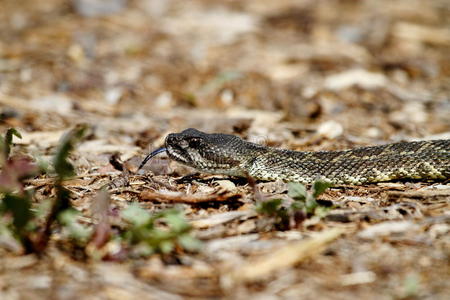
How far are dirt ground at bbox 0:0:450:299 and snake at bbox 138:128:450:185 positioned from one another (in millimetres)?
167

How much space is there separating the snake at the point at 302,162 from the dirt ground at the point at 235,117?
0.17 m

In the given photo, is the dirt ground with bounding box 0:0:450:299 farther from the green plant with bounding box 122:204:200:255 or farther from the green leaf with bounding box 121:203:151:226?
the green leaf with bounding box 121:203:151:226

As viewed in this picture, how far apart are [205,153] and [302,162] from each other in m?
1.10

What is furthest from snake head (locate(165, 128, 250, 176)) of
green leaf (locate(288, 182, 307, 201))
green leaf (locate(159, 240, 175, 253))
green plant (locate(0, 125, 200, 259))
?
green leaf (locate(159, 240, 175, 253))

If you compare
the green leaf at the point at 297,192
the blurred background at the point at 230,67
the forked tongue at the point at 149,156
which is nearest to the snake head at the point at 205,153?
the forked tongue at the point at 149,156

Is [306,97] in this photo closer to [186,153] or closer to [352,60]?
[352,60]

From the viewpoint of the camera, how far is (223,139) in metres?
6.20

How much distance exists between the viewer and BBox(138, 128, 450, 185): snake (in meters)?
5.98

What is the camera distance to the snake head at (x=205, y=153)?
6004 mm

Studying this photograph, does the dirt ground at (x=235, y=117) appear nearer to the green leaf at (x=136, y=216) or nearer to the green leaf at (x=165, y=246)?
the green leaf at (x=165, y=246)

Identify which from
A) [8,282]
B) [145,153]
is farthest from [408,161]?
[8,282]

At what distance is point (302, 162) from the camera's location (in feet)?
19.9

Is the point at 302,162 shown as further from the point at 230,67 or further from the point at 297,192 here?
the point at 230,67

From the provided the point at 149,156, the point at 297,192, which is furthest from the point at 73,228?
the point at 149,156
